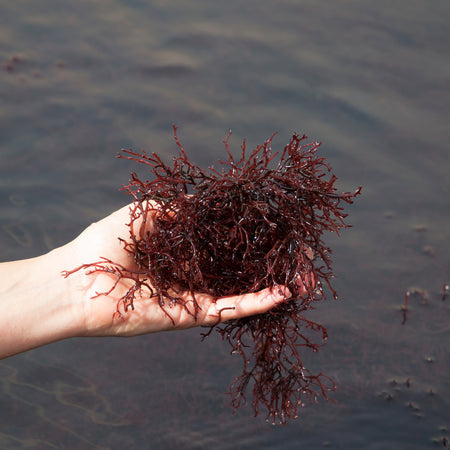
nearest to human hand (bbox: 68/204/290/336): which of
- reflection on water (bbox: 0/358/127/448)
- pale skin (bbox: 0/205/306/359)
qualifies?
pale skin (bbox: 0/205/306/359)

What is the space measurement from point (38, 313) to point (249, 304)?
2.64 ft

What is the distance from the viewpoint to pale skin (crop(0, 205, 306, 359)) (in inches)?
90.7

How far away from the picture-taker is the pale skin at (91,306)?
230 cm

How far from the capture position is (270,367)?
9.00 feet

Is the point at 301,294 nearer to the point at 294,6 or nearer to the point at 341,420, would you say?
the point at 341,420

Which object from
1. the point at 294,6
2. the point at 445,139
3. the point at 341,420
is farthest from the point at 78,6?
the point at 341,420

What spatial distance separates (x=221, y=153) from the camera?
4.18 meters

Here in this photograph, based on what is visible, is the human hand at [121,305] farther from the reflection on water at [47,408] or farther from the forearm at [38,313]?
the reflection on water at [47,408]

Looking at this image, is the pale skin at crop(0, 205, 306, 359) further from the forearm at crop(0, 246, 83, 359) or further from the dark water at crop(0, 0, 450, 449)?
the dark water at crop(0, 0, 450, 449)

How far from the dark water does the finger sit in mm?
1112

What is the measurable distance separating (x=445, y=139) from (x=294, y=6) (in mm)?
1723

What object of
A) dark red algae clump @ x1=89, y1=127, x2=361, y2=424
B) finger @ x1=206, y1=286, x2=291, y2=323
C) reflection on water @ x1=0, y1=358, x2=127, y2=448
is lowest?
reflection on water @ x1=0, y1=358, x2=127, y2=448

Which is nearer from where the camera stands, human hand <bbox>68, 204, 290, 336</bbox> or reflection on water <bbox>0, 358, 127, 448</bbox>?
human hand <bbox>68, 204, 290, 336</bbox>

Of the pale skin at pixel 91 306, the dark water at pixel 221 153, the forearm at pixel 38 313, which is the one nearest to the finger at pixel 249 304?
the pale skin at pixel 91 306
